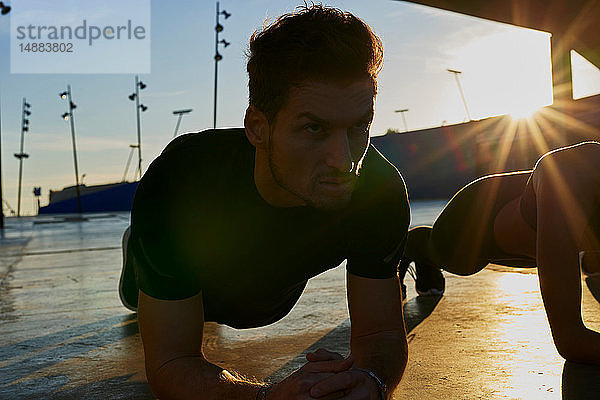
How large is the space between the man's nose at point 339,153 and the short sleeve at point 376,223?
1.10 ft

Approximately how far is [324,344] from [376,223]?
2.80 ft

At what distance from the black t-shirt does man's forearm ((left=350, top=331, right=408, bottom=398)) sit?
20cm

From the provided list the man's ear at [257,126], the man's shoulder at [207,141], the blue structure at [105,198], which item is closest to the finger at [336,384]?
the man's ear at [257,126]

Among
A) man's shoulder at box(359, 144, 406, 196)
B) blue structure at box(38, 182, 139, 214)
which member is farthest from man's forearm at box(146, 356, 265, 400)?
blue structure at box(38, 182, 139, 214)

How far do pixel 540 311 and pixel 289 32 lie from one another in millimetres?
2006

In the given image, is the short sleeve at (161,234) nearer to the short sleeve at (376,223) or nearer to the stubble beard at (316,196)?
the stubble beard at (316,196)

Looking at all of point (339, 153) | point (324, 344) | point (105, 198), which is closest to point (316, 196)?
point (339, 153)

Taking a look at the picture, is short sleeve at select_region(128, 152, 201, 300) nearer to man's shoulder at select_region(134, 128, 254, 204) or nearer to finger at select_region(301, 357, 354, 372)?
man's shoulder at select_region(134, 128, 254, 204)

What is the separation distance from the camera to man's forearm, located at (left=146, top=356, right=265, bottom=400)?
139 centimetres

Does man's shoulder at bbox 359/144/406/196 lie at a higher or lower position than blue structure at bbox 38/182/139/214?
higher

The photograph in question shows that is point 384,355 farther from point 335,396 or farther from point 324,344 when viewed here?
point 324,344

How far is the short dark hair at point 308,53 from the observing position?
5.09ft

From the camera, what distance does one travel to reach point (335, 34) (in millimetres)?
1585

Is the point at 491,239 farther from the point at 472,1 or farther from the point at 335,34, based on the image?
the point at 472,1
